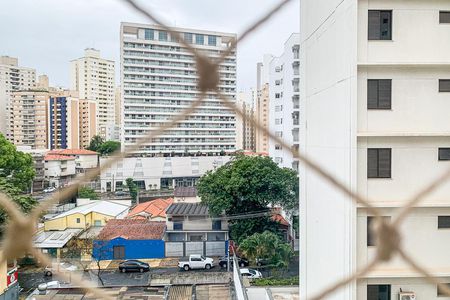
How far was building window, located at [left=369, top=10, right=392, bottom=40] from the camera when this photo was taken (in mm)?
1136

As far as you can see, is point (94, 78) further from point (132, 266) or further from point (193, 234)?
point (132, 266)

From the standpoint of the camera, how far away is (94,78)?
592cm

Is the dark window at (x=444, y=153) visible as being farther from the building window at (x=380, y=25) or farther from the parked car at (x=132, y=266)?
the parked car at (x=132, y=266)

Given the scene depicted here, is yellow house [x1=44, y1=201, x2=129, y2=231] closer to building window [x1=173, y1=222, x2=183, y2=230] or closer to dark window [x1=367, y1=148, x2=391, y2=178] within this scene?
building window [x1=173, y1=222, x2=183, y2=230]

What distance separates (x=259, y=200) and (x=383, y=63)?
2.91 meters

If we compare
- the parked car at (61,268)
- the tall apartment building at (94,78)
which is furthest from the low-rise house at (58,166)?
the tall apartment building at (94,78)

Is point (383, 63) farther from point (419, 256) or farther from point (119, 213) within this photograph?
point (119, 213)

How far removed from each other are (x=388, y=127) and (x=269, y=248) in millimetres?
2663

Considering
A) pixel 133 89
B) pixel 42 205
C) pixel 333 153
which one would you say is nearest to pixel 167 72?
pixel 133 89

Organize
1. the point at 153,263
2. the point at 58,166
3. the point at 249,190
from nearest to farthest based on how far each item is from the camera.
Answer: the point at 58,166
the point at 249,190
the point at 153,263

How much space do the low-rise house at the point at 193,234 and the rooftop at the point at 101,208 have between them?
79 centimetres

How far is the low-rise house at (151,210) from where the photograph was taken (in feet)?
15.8

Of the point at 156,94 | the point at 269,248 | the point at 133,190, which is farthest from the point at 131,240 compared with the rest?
the point at 156,94

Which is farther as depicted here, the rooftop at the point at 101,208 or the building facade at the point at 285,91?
the building facade at the point at 285,91
